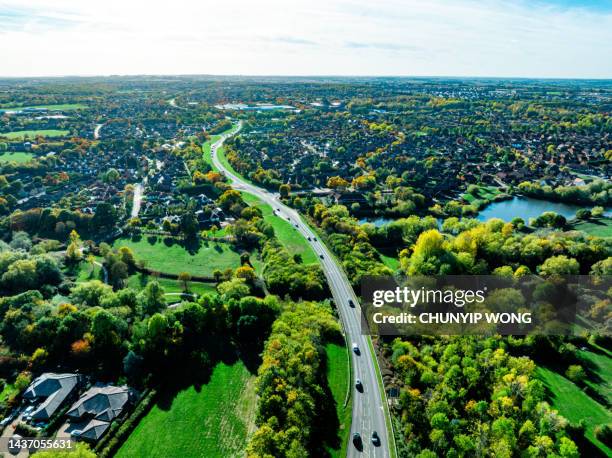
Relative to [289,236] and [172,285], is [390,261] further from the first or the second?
[172,285]

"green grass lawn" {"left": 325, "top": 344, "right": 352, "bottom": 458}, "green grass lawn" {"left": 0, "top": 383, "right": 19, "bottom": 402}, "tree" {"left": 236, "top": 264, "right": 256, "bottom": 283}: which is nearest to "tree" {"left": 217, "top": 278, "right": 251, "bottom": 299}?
"tree" {"left": 236, "top": 264, "right": 256, "bottom": 283}

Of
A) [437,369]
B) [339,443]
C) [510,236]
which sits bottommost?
[339,443]

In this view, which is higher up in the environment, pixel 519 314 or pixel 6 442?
pixel 519 314

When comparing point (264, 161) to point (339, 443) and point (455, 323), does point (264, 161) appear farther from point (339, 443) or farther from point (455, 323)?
point (339, 443)

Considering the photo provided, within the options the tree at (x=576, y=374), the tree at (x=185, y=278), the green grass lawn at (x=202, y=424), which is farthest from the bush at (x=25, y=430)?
the tree at (x=576, y=374)

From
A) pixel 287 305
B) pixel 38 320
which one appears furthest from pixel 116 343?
pixel 287 305

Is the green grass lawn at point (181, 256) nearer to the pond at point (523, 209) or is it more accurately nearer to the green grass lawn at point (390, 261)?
the green grass lawn at point (390, 261)

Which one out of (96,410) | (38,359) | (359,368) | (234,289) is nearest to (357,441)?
(359,368)
